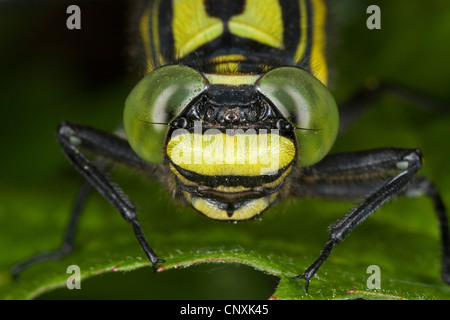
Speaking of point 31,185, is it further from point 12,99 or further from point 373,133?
point 373,133

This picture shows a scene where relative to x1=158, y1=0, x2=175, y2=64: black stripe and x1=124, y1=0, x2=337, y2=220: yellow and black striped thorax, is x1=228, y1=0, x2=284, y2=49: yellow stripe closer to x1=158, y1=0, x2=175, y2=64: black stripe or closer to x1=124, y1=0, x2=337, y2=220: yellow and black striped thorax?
x1=124, y1=0, x2=337, y2=220: yellow and black striped thorax

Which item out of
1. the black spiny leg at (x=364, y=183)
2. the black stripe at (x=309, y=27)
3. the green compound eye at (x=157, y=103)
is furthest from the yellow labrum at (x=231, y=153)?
the black stripe at (x=309, y=27)

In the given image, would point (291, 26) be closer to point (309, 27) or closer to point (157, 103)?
point (309, 27)

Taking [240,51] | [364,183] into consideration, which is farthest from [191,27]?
[364,183]

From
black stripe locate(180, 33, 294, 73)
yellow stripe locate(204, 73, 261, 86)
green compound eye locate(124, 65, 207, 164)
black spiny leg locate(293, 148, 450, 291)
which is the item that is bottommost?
black spiny leg locate(293, 148, 450, 291)

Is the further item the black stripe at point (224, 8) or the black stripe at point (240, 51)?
the black stripe at point (224, 8)

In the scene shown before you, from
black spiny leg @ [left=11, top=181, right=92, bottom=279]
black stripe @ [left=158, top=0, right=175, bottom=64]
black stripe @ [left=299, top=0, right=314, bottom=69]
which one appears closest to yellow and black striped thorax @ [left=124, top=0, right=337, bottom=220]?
black stripe @ [left=158, top=0, right=175, bottom=64]

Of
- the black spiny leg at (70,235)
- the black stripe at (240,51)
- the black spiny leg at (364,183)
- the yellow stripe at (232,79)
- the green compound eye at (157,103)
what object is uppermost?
the black stripe at (240,51)

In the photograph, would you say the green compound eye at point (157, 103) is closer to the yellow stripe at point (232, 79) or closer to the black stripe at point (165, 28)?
the yellow stripe at point (232, 79)
